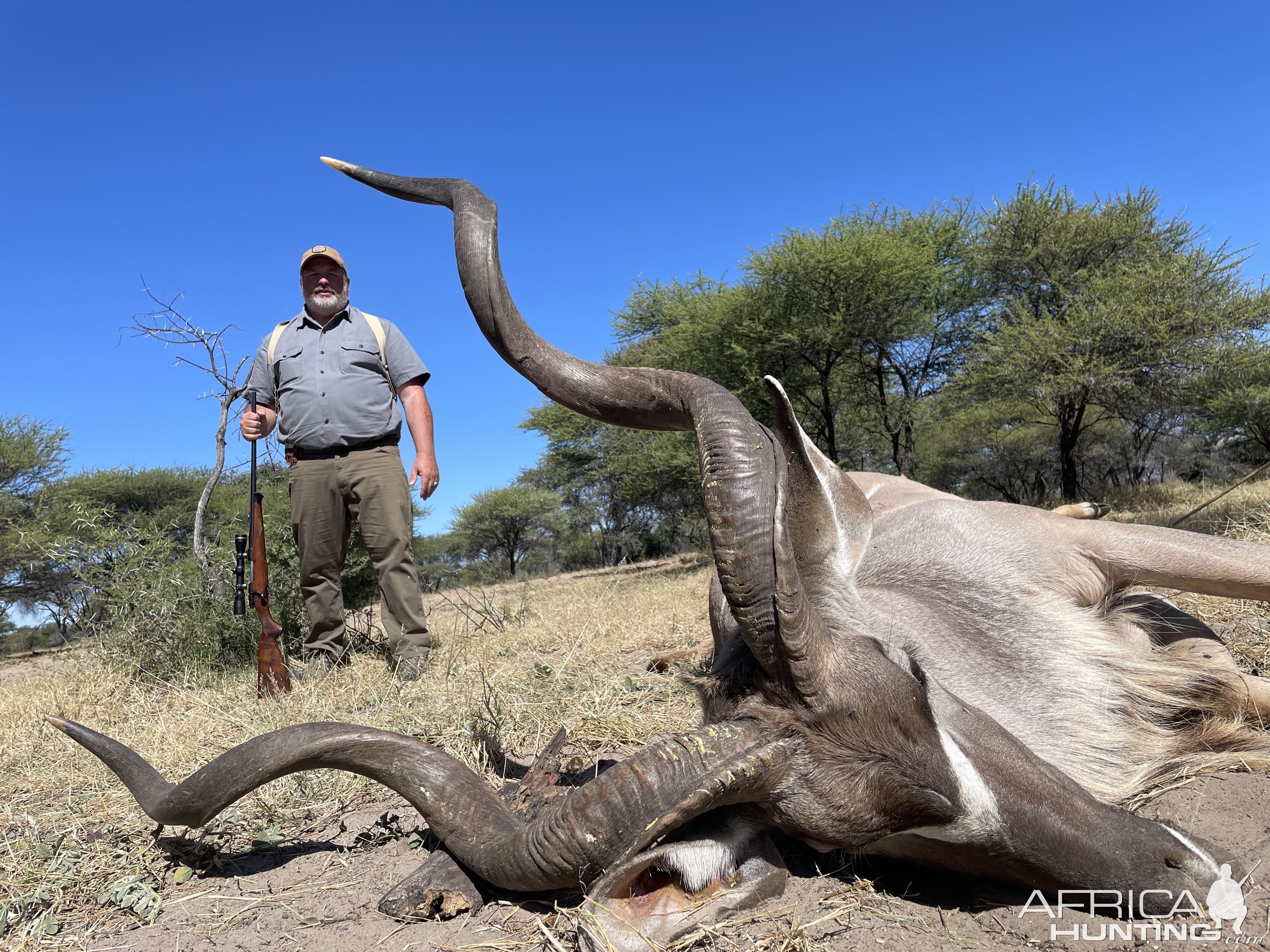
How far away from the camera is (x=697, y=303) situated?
20875 mm

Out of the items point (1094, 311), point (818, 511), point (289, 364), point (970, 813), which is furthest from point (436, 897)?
point (1094, 311)

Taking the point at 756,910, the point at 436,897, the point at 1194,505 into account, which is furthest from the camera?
the point at 1194,505

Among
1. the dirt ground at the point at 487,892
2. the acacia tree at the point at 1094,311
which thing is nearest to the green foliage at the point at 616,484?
the acacia tree at the point at 1094,311

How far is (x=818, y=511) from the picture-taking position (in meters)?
2.74

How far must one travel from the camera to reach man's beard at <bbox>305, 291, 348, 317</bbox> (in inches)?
217

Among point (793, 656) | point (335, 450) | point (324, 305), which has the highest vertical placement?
point (324, 305)

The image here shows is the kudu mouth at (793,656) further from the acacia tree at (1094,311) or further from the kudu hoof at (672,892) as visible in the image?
the acacia tree at (1094,311)

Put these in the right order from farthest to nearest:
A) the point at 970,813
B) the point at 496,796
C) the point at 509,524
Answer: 1. the point at 509,524
2. the point at 496,796
3. the point at 970,813

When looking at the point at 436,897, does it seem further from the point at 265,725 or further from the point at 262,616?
the point at 262,616

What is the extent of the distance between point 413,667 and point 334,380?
196cm

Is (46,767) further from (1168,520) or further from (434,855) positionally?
(1168,520)

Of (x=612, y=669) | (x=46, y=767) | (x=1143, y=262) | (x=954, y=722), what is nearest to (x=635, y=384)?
(x=954, y=722)

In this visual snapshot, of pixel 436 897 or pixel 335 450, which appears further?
pixel 335 450

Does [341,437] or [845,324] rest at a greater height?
[845,324]
